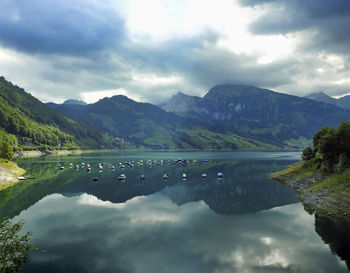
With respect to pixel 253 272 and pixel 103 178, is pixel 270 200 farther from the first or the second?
pixel 103 178

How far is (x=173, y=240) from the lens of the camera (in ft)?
169

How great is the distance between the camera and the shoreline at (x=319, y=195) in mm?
66325

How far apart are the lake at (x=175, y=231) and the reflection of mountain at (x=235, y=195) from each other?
42 centimetres

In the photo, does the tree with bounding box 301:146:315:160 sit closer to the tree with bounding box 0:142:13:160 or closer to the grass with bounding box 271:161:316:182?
the grass with bounding box 271:161:316:182

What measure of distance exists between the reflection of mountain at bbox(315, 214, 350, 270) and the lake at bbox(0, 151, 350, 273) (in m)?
0.19

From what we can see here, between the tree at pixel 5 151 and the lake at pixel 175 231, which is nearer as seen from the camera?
the lake at pixel 175 231

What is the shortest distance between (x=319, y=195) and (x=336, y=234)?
32.5 meters

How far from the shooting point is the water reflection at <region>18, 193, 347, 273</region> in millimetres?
40125

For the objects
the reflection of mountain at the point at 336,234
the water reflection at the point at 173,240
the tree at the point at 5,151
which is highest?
the tree at the point at 5,151

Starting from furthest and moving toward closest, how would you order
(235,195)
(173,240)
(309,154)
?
(309,154) < (235,195) < (173,240)

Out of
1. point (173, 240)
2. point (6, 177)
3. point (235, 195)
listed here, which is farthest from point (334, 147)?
point (6, 177)

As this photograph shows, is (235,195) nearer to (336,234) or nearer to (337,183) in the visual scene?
(337,183)

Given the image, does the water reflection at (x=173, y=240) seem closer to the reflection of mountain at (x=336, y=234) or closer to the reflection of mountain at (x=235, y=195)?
the reflection of mountain at (x=336, y=234)

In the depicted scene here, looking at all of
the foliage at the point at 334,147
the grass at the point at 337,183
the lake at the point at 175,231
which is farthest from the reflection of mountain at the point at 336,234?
the foliage at the point at 334,147
